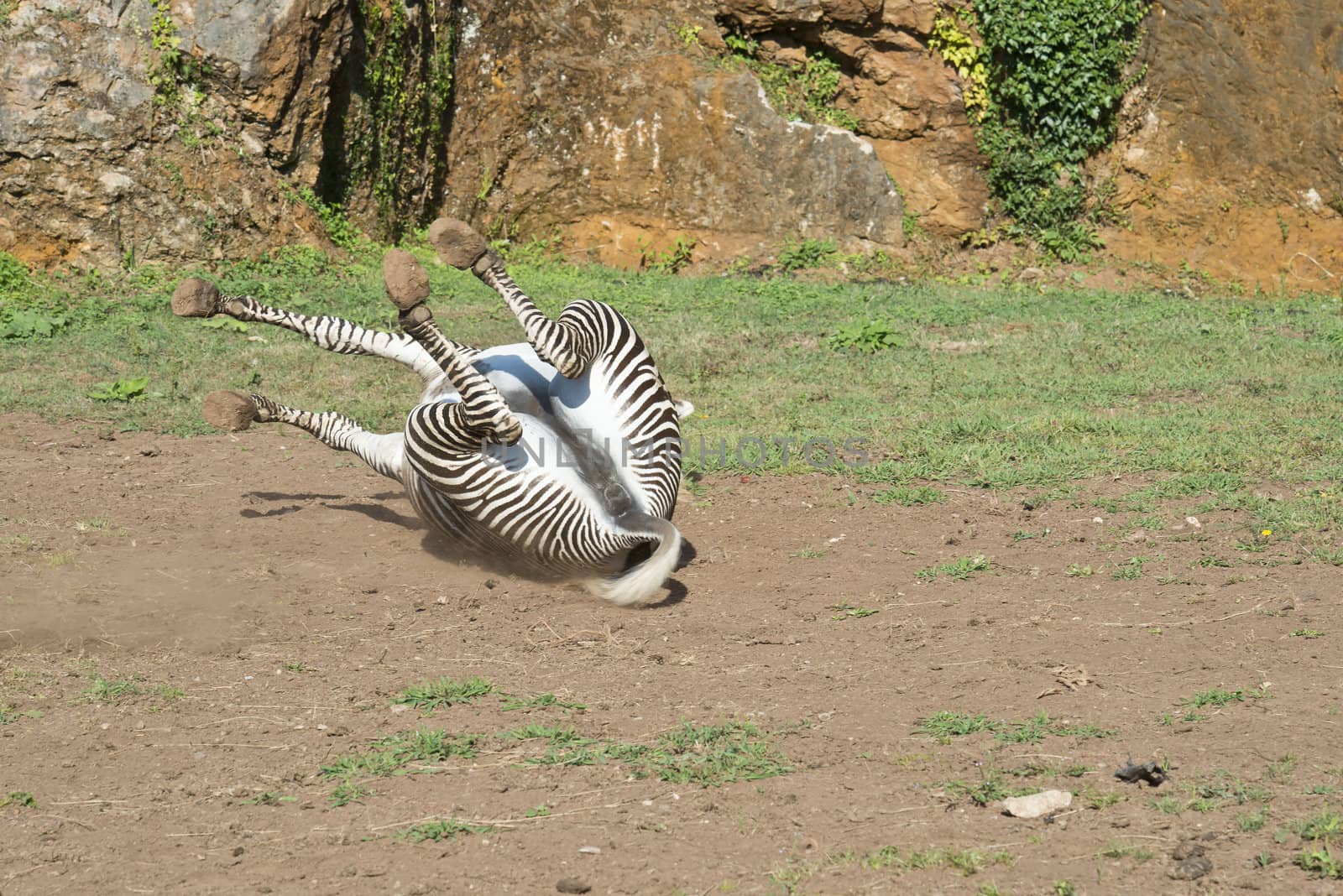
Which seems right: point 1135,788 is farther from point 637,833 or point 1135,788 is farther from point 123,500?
point 123,500

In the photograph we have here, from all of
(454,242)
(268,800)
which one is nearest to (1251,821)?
(268,800)

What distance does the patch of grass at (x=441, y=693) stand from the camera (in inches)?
176

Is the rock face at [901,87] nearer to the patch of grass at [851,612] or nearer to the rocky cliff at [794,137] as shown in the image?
the rocky cliff at [794,137]

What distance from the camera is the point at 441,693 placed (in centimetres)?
452

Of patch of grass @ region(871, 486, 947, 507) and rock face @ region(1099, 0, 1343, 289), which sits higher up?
rock face @ region(1099, 0, 1343, 289)

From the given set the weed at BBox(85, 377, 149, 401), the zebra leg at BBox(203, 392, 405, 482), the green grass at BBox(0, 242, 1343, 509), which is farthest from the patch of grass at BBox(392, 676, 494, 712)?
the weed at BBox(85, 377, 149, 401)

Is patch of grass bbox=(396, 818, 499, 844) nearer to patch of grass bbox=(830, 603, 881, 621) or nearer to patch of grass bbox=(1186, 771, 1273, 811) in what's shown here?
patch of grass bbox=(1186, 771, 1273, 811)

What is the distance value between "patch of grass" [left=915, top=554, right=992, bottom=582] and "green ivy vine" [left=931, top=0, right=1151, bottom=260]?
26.2ft

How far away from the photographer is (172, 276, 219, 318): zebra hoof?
5.73 m

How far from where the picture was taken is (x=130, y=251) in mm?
11023

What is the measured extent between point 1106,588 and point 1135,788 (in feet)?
6.15

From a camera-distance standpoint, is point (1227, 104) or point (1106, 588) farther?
point (1227, 104)

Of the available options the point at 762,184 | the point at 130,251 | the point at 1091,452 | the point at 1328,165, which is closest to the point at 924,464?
the point at 1091,452

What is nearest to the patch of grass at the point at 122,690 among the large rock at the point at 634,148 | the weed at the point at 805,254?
the weed at the point at 805,254
